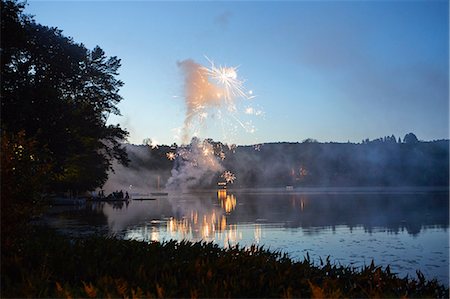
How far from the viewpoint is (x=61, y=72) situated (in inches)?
1507

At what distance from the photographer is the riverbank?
8.93 m

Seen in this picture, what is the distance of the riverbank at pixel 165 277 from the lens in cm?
893

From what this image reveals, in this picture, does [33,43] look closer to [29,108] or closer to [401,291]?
[29,108]

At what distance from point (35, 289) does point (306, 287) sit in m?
5.37

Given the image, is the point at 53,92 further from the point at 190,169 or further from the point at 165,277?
the point at 190,169

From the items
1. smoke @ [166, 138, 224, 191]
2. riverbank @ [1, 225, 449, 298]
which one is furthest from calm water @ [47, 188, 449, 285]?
smoke @ [166, 138, 224, 191]

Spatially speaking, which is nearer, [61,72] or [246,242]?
[246,242]

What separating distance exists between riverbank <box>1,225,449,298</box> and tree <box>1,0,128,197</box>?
7.87ft

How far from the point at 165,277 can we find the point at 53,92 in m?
24.3

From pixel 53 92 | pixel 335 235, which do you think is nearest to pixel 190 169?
pixel 53 92

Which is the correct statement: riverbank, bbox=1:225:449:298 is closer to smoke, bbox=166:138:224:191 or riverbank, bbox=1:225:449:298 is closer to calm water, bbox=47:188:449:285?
calm water, bbox=47:188:449:285

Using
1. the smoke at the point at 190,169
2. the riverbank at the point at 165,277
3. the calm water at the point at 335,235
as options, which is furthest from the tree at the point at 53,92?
the smoke at the point at 190,169

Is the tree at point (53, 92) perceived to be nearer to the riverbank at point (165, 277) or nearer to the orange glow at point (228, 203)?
the riverbank at point (165, 277)

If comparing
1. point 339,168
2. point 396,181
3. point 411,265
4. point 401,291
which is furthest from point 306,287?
point 339,168
